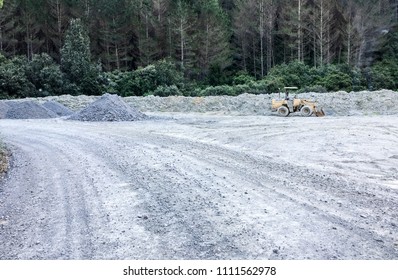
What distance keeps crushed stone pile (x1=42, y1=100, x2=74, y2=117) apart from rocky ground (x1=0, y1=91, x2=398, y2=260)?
8.76 meters

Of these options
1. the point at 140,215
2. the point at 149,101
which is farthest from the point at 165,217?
the point at 149,101

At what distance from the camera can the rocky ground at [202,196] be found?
475 centimetres

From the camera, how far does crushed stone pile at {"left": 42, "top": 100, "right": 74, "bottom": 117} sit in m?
22.7

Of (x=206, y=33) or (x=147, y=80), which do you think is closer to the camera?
(x=147, y=80)

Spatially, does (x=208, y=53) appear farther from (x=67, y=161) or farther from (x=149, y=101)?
(x=67, y=161)

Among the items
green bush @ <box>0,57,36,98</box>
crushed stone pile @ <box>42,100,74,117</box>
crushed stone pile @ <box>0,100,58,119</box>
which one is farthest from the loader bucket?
green bush @ <box>0,57,36,98</box>

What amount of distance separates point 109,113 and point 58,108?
Result: 17.9ft

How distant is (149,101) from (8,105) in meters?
7.97

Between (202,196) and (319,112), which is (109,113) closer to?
(319,112)

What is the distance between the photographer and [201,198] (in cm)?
657

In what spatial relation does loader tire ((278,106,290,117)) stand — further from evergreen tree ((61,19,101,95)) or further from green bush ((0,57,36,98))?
green bush ((0,57,36,98))

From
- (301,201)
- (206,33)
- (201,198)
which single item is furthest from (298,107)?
(206,33)

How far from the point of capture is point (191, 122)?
17.8m

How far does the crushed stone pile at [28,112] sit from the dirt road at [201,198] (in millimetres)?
9175
